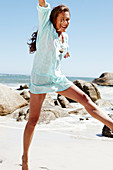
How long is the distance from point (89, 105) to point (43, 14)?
109cm

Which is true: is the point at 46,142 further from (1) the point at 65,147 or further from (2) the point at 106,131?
(2) the point at 106,131

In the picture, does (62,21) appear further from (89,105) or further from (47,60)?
(89,105)

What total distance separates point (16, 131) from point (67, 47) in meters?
2.75

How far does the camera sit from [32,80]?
2746 mm

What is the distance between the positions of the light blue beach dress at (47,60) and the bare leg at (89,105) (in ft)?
0.24

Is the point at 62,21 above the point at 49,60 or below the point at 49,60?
above

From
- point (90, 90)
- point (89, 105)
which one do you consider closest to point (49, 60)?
point (89, 105)

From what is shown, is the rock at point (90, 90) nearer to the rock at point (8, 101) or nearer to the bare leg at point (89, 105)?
the rock at point (8, 101)

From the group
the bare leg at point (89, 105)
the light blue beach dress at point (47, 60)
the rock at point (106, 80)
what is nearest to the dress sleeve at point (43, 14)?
the light blue beach dress at point (47, 60)

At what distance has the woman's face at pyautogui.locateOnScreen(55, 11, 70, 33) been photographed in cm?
269

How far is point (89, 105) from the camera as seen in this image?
101 inches

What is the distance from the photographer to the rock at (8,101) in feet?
24.0

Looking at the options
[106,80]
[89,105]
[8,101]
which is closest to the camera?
[89,105]

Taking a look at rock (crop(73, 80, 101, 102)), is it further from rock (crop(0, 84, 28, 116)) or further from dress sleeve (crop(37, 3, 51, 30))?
dress sleeve (crop(37, 3, 51, 30))
